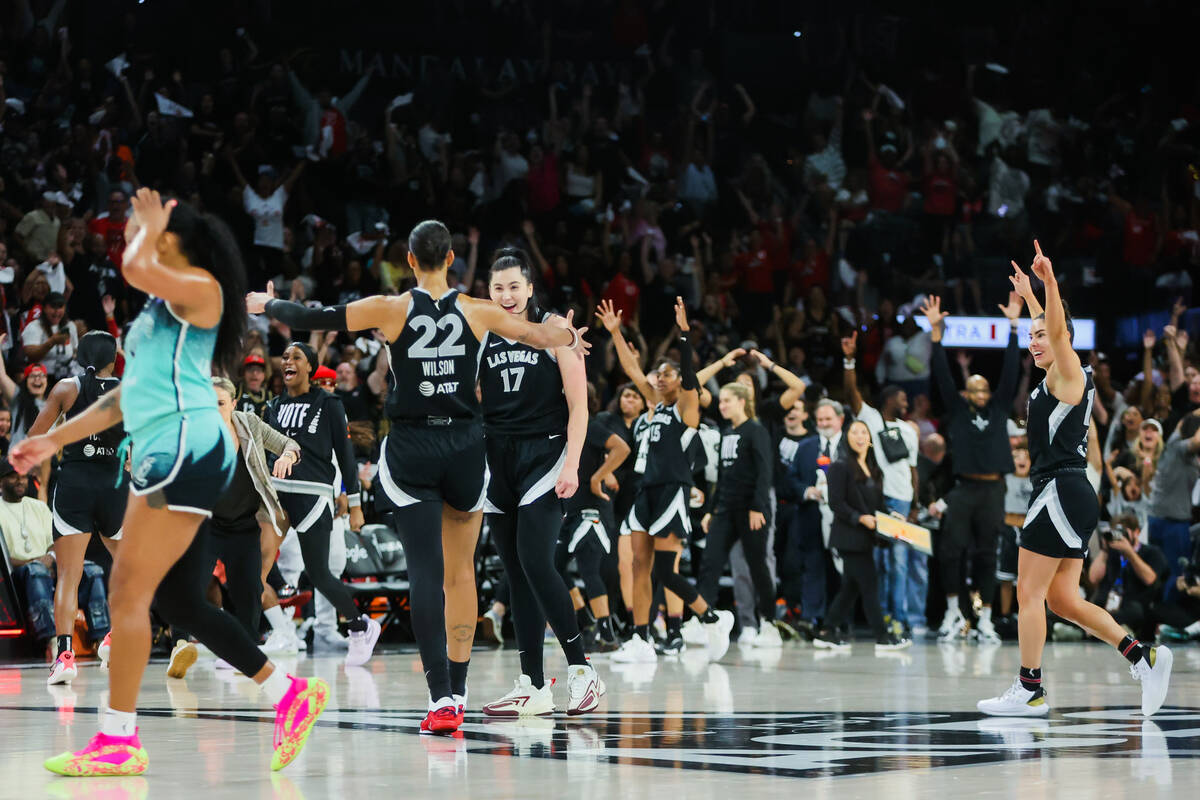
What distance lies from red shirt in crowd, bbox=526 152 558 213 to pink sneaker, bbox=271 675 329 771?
41.5ft

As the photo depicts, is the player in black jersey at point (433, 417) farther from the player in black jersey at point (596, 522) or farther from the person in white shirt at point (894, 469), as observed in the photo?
the person in white shirt at point (894, 469)

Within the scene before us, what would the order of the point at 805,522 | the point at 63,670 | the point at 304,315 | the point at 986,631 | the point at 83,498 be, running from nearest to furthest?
the point at 304,315 → the point at 63,670 → the point at 83,498 → the point at 986,631 → the point at 805,522

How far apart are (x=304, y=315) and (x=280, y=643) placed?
5.79 meters

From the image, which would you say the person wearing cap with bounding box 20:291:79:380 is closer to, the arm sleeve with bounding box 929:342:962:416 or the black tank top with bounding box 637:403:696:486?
the black tank top with bounding box 637:403:696:486

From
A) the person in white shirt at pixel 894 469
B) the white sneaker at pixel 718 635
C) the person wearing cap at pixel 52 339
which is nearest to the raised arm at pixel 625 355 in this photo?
the white sneaker at pixel 718 635

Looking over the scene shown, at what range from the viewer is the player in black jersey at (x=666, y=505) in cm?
1079

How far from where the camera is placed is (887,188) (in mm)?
18797

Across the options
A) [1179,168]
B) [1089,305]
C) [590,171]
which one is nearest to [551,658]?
[590,171]

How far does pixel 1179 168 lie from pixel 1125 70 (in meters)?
2.27

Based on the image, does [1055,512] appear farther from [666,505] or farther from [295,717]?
[666,505]

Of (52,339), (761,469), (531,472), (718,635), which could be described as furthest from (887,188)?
(531,472)

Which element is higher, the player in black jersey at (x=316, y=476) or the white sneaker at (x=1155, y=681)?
the player in black jersey at (x=316, y=476)

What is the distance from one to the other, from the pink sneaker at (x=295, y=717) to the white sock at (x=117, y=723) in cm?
46

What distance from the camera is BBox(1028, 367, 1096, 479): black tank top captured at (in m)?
6.70
